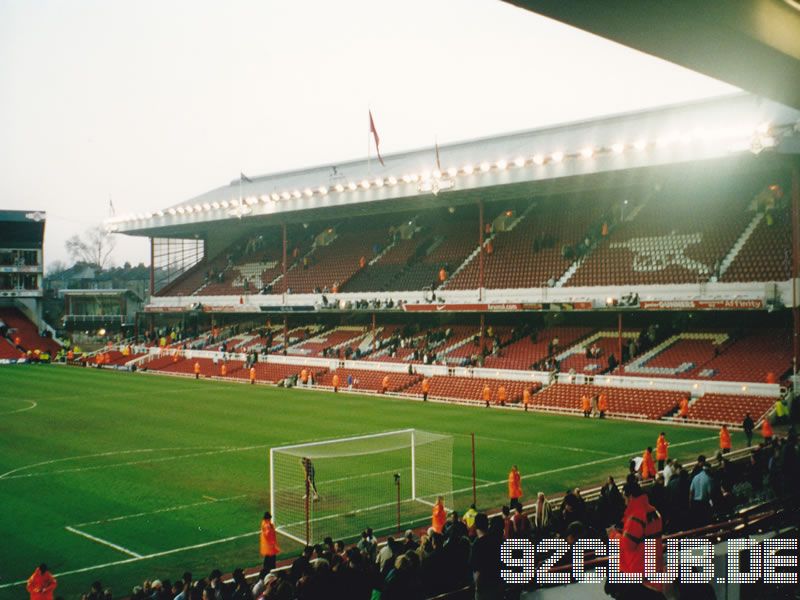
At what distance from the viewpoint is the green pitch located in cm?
1466

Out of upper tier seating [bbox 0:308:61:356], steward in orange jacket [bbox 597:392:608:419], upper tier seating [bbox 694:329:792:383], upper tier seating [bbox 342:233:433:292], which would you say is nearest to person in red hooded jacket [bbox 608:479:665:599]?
steward in orange jacket [bbox 597:392:608:419]

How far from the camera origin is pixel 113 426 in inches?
1172

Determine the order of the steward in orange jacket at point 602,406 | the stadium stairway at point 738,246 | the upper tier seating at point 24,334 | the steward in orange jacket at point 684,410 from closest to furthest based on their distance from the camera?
the steward in orange jacket at point 684,410 < the steward in orange jacket at point 602,406 < the stadium stairway at point 738,246 < the upper tier seating at point 24,334

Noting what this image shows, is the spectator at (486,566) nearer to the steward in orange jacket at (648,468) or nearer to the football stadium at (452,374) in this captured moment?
the football stadium at (452,374)

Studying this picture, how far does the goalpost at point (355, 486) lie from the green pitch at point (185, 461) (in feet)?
1.42

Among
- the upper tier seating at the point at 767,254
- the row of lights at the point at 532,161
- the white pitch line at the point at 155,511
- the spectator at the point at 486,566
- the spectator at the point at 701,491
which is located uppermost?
the row of lights at the point at 532,161

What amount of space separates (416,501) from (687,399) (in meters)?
17.0

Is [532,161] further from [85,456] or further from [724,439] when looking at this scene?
[85,456]

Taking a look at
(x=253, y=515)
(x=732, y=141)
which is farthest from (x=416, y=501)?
(x=732, y=141)

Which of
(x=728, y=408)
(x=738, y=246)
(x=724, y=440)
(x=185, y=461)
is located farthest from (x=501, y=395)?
(x=185, y=461)

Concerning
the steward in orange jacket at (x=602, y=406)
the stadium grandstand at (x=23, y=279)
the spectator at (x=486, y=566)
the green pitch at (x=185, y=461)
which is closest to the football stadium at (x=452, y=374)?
the spectator at (x=486, y=566)

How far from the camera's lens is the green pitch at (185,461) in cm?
1466

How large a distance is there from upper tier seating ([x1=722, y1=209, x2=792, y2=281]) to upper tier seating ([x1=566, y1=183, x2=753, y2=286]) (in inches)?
38.9

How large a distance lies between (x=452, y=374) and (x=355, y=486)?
825 inches
